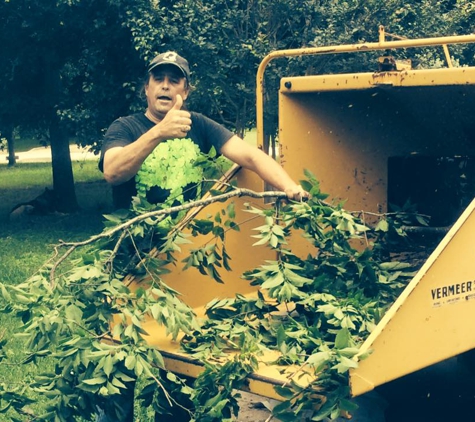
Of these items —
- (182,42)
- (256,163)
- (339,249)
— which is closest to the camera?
(339,249)

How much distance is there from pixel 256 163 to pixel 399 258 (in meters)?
1.00

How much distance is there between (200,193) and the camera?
450 cm

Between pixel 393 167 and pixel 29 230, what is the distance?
981cm

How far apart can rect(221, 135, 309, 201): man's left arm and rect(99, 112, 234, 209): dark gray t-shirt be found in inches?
2.2

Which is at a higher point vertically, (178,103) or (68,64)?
(68,64)

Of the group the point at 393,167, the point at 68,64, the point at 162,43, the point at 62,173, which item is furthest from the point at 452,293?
the point at 62,173

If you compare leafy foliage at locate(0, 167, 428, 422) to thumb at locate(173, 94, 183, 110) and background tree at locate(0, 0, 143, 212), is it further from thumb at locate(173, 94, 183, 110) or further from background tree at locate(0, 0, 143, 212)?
background tree at locate(0, 0, 143, 212)

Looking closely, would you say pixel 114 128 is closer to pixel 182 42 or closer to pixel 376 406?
pixel 376 406

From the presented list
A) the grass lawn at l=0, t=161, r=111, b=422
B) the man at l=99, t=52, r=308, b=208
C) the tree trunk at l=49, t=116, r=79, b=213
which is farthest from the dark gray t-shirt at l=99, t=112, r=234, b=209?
the tree trunk at l=49, t=116, r=79, b=213

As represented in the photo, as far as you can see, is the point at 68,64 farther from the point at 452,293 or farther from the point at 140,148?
the point at 452,293

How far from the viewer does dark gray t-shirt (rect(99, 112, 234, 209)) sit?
441cm

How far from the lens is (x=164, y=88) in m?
4.54

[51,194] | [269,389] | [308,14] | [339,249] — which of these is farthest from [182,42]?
[269,389]

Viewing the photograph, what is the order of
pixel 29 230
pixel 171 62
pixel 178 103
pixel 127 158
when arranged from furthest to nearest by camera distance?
1. pixel 29 230
2. pixel 171 62
3. pixel 178 103
4. pixel 127 158
